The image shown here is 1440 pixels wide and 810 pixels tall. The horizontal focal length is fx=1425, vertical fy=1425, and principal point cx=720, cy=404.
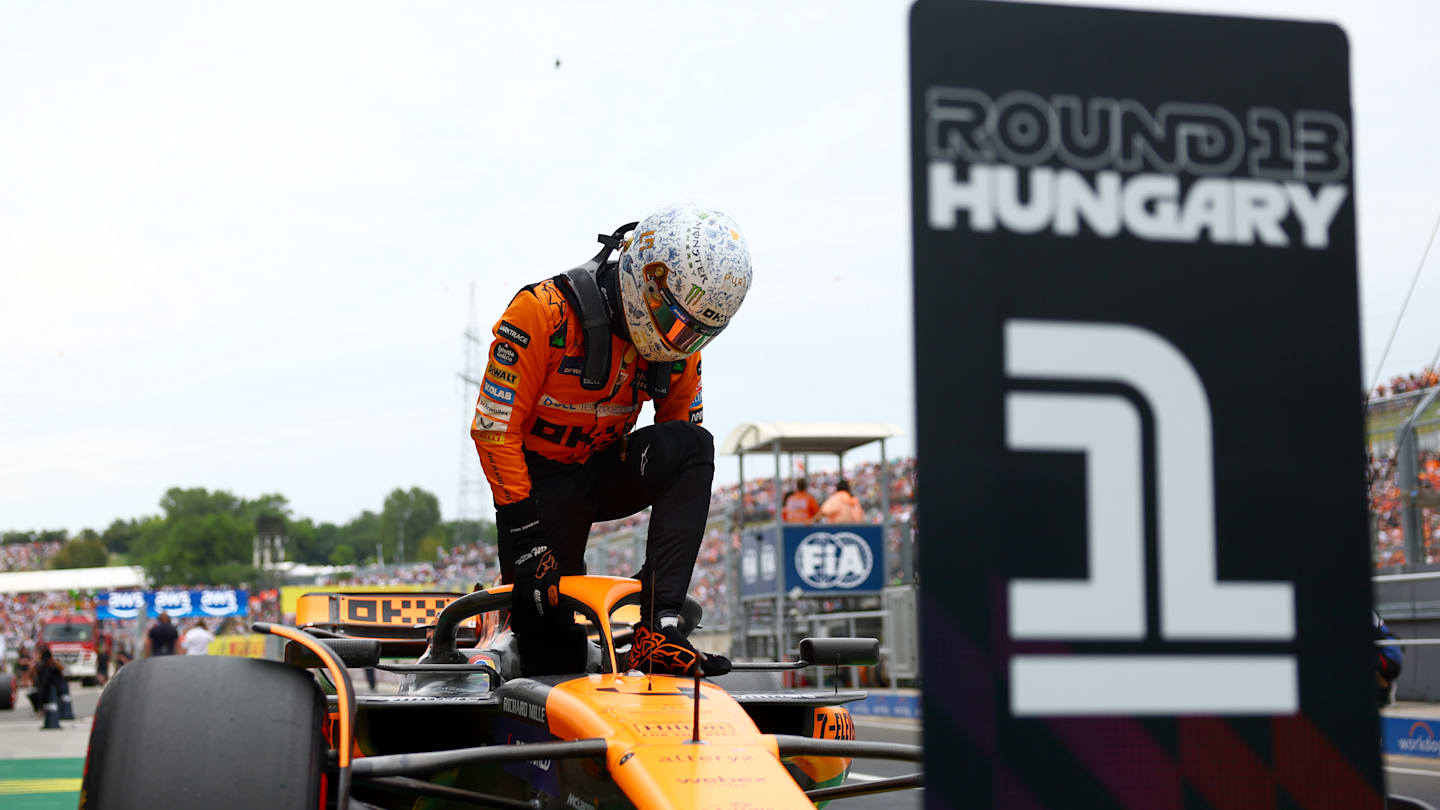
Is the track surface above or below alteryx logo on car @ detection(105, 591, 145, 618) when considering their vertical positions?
above

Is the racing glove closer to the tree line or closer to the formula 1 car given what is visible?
the formula 1 car

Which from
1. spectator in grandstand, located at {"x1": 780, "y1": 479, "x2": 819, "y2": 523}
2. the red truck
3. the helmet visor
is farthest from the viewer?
the red truck

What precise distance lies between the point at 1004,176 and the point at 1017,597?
1.29 ft

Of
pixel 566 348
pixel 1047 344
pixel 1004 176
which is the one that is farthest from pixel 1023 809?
pixel 566 348

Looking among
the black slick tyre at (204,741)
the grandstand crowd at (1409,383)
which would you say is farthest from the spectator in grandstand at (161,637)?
the black slick tyre at (204,741)

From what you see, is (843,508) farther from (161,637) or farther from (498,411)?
(498,411)

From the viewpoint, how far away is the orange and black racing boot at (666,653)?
11.2 feet

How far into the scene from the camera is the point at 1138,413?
1.34 m

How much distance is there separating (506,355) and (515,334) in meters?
0.06

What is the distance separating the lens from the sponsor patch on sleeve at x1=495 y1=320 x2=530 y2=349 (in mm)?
4023

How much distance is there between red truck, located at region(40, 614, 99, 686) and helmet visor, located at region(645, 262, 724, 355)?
143 feet

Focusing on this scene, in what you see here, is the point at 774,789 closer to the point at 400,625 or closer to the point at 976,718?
the point at 976,718

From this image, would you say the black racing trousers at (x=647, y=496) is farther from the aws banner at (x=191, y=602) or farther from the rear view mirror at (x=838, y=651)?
the aws banner at (x=191, y=602)

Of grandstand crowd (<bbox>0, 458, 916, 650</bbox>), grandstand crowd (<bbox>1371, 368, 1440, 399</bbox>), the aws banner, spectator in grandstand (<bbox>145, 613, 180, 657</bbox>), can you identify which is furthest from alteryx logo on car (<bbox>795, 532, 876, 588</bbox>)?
the aws banner
